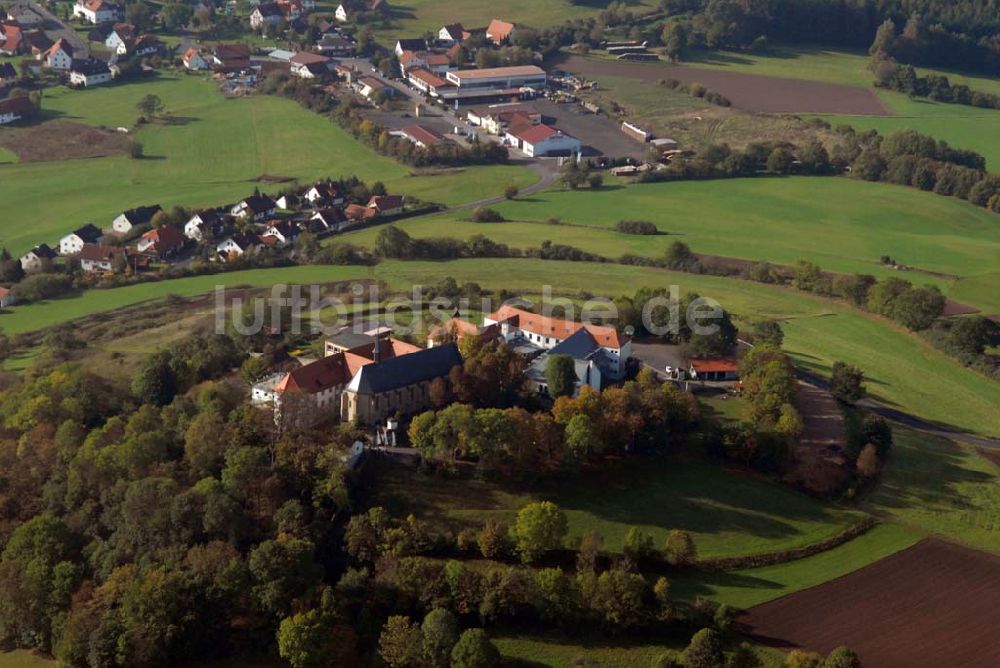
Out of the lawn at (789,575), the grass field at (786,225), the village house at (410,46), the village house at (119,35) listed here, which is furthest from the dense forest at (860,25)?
the lawn at (789,575)

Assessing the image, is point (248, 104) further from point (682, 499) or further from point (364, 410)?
point (682, 499)

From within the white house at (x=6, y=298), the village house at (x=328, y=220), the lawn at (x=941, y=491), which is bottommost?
the white house at (x=6, y=298)

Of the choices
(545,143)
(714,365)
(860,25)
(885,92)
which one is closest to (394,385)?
(714,365)

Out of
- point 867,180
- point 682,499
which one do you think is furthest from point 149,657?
point 867,180

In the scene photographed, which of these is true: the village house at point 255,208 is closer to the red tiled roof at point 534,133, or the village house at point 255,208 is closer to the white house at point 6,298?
the white house at point 6,298

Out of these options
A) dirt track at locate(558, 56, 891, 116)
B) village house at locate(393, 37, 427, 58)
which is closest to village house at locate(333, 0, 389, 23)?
village house at locate(393, 37, 427, 58)

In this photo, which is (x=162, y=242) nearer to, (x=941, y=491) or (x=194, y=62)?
(x=194, y=62)

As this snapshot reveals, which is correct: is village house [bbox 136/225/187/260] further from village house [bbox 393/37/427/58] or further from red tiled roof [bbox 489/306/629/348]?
village house [bbox 393/37/427/58]
